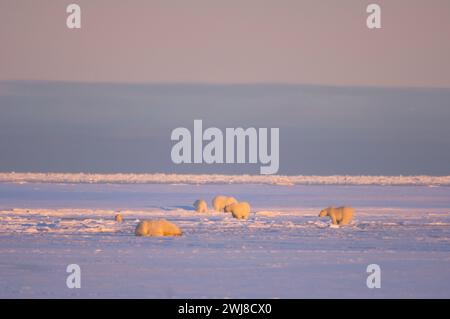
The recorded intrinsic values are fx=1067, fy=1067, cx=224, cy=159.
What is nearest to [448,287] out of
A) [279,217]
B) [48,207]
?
[279,217]

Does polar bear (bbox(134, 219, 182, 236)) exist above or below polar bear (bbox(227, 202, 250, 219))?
below

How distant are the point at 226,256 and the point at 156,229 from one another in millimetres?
4107

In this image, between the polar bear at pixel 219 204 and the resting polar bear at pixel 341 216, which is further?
the polar bear at pixel 219 204

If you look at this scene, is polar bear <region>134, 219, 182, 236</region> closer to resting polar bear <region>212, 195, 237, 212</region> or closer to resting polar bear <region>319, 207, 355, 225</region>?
resting polar bear <region>319, 207, 355, 225</region>

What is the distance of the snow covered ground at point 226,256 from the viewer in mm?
16547

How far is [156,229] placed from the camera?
79.4ft

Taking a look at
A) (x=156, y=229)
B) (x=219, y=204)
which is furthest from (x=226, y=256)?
(x=219, y=204)

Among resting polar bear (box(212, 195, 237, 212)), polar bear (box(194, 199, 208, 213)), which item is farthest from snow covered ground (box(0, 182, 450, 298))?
resting polar bear (box(212, 195, 237, 212))

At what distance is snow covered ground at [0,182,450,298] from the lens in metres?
16.5

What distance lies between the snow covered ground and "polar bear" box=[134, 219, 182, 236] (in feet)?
1.28

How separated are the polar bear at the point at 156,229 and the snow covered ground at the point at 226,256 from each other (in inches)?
15.4

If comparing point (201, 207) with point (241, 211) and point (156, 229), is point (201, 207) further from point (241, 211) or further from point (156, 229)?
point (156, 229)

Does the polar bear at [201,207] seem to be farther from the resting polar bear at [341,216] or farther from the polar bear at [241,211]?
the resting polar bear at [341,216]

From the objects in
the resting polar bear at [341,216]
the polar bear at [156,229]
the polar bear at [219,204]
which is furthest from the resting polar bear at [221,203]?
the polar bear at [156,229]
